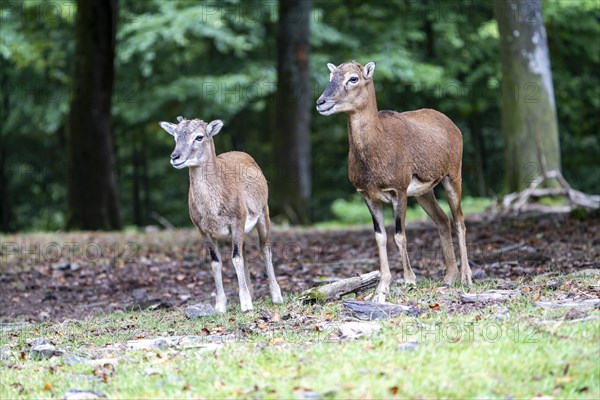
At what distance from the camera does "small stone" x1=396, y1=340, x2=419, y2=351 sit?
7.13 m

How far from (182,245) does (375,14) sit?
11944mm

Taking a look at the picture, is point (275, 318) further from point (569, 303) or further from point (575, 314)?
point (575, 314)

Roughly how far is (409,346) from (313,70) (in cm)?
1776

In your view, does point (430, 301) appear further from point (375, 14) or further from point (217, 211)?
point (375, 14)

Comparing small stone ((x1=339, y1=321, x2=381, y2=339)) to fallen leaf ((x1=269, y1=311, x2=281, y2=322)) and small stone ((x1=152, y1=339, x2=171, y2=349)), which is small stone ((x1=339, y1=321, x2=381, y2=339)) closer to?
fallen leaf ((x1=269, y1=311, x2=281, y2=322))

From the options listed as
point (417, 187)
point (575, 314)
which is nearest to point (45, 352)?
point (417, 187)

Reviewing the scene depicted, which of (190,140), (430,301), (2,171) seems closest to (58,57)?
(2,171)

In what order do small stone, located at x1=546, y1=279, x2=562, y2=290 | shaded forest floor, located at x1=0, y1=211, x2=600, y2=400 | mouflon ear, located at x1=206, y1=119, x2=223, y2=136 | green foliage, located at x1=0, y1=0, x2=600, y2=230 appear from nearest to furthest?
shaded forest floor, located at x1=0, y1=211, x2=600, y2=400, small stone, located at x1=546, y1=279, x2=562, y2=290, mouflon ear, located at x1=206, y1=119, x2=223, y2=136, green foliage, located at x1=0, y1=0, x2=600, y2=230

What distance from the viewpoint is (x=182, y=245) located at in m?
→ 16.5

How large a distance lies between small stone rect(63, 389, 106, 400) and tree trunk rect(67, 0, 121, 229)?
14.6 metres

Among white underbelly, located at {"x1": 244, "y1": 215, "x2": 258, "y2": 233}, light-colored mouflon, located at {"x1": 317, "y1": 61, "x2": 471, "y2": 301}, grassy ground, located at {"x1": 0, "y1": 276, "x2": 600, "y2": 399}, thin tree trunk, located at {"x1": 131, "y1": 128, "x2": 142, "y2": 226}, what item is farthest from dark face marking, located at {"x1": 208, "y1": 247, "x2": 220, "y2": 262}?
thin tree trunk, located at {"x1": 131, "y1": 128, "x2": 142, "y2": 226}

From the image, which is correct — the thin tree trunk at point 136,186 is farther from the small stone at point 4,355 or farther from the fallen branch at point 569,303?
the fallen branch at point 569,303

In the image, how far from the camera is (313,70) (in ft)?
80.1

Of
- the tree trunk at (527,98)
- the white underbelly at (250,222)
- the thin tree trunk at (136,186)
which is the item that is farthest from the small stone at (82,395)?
the thin tree trunk at (136,186)
